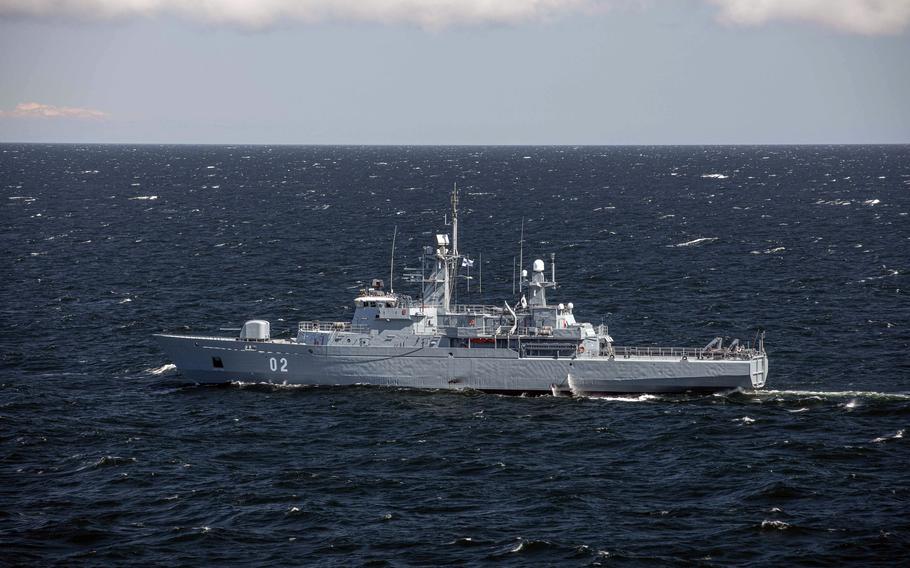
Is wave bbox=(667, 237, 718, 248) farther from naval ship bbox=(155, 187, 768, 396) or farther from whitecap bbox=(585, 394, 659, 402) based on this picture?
whitecap bbox=(585, 394, 659, 402)

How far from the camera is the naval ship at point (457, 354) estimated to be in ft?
199

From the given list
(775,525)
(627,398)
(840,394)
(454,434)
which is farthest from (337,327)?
(775,525)

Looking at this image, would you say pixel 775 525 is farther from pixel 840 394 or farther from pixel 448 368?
pixel 448 368

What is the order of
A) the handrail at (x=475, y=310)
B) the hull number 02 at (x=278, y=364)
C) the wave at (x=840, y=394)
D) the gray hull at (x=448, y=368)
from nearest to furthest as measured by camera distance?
1. the wave at (x=840, y=394)
2. the gray hull at (x=448, y=368)
3. the handrail at (x=475, y=310)
4. the hull number 02 at (x=278, y=364)

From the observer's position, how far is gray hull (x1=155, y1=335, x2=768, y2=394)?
60.3 meters

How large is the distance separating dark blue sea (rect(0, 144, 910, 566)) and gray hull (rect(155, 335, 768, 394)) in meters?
1.08

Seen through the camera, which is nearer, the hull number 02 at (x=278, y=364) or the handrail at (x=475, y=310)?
the handrail at (x=475, y=310)

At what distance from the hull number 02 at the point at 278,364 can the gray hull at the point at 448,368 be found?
56 millimetres

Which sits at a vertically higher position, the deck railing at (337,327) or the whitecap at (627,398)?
the deck railing at (337,327)

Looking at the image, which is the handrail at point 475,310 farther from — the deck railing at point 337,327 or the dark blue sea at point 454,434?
the deck railing at point 337,327

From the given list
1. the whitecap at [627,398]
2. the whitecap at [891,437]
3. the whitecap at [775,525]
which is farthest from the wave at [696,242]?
the whitecap at [775,525]

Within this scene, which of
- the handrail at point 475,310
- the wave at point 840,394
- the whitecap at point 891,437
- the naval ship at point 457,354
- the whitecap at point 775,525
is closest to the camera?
the whitecap at point 775,525

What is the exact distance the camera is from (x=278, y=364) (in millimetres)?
63094

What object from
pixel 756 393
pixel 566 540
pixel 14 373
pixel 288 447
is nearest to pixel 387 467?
pixel 288 447
